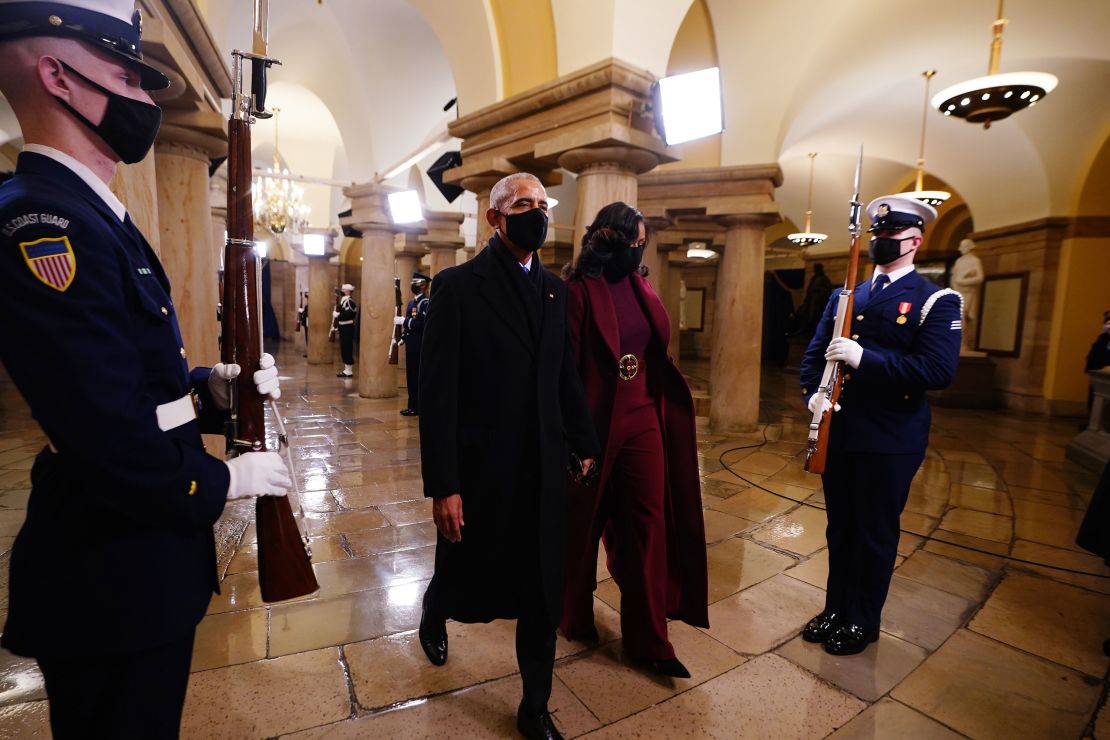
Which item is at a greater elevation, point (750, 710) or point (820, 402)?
point (820, 402)

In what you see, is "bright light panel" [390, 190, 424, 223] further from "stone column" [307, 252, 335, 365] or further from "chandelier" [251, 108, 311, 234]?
"stone column" [307, 252, 335, 365]

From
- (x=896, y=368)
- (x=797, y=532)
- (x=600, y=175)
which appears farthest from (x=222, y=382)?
(x=600, y=175)

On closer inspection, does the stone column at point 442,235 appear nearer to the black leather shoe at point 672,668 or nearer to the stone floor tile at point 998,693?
the black leather shoe at point 672,668

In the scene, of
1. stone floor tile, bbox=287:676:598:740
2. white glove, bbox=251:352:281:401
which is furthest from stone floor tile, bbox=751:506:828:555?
white glove, bbox=251:352:281:401

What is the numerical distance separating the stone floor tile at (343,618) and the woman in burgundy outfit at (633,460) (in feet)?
2.85

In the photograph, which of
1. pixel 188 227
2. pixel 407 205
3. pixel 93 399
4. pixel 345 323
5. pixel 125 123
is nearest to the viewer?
pixel 93 399

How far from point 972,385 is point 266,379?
13602mm

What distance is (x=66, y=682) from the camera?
1.06 m

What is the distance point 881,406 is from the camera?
2.52 metres

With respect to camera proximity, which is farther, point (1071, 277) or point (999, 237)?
point (999, 237)

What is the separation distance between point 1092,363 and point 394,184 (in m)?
11.9

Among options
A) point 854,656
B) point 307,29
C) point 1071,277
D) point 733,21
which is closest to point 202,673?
point 854,656

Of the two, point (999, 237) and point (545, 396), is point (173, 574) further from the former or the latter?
point (999, 237)

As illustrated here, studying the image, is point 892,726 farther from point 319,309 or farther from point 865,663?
point 319,309
